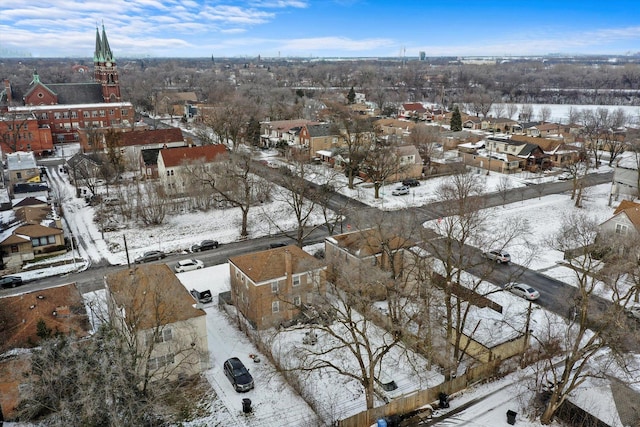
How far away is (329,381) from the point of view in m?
23.9

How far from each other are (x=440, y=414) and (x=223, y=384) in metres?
10.3

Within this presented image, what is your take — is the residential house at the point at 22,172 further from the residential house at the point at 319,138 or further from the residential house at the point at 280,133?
the residential house at the point at 319,138

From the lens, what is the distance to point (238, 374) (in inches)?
918

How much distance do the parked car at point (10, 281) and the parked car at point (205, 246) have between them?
486 inches

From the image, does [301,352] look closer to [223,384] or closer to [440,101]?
[223,384]

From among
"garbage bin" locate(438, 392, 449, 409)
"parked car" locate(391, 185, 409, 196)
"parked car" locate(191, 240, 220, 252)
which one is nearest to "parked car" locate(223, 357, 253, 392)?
"garbage bin" locate(438, 392, 449, 409)

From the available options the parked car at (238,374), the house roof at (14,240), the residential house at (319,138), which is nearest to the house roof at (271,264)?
the parked car at (238,374)

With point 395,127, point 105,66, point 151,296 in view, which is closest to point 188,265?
point 151,296

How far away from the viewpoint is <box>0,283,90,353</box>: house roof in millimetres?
22219

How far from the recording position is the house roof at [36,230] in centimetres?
3828

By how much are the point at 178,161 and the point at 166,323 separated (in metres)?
34.6

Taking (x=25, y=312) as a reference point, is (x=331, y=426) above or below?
below

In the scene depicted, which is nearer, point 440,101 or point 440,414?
point 440,414

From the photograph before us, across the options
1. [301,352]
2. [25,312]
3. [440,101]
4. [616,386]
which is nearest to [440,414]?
[301,352]
